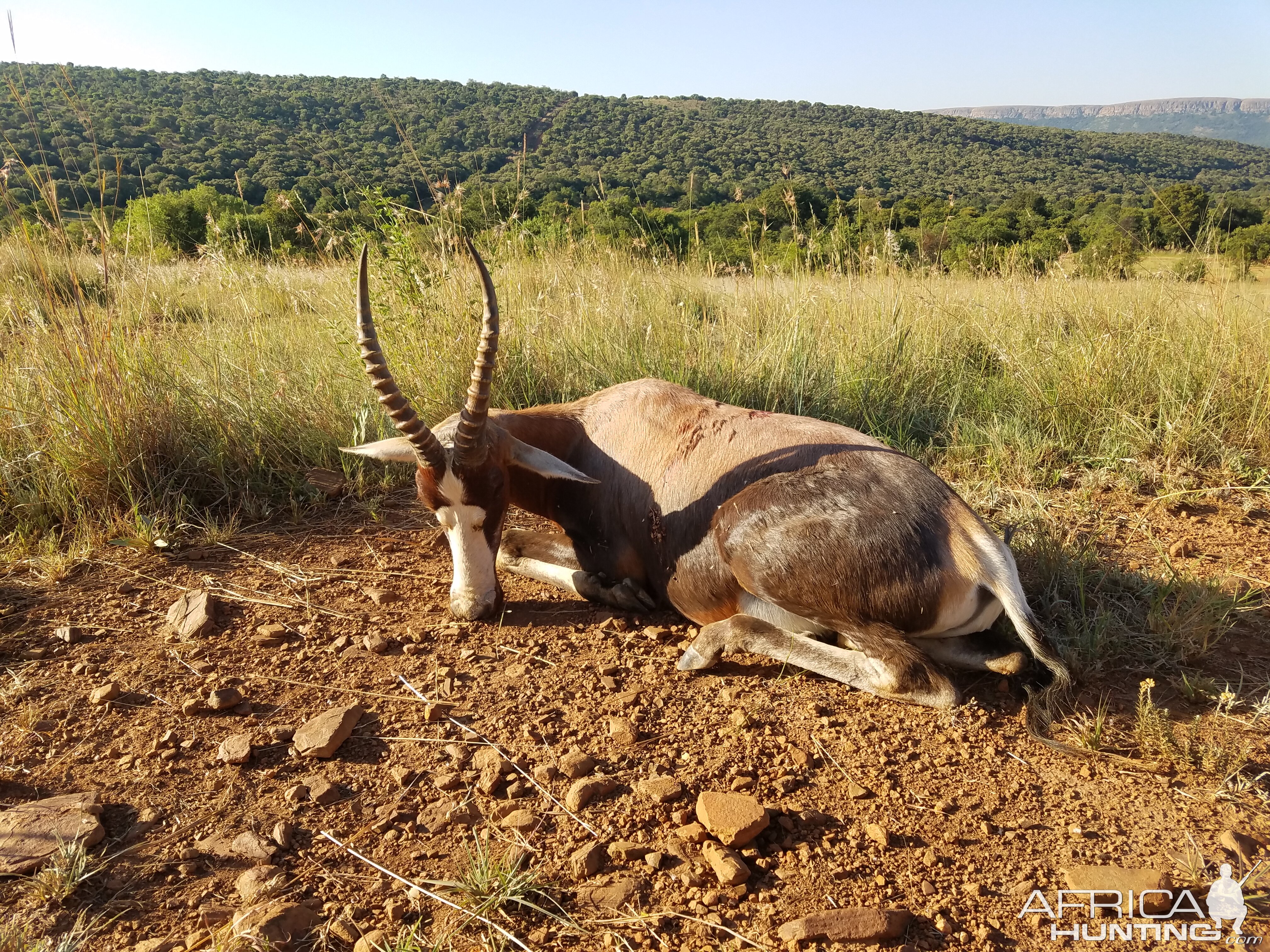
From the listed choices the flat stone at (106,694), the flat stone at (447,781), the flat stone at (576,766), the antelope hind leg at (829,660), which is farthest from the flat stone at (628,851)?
the flat stone at (106,694)

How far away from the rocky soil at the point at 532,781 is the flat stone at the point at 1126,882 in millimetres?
62

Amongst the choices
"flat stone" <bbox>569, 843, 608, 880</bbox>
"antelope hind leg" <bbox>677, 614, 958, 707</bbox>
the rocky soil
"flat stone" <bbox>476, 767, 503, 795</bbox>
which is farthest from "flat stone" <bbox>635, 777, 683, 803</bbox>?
"antelope hind leg" <bbox>677, 614, 958, 707</bbox>

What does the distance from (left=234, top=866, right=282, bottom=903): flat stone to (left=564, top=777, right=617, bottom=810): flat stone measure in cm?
90

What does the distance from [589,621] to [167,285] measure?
6.40 m

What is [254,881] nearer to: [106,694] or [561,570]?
[106,694]

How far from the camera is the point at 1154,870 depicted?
2.29m

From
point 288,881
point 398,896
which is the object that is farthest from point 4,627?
point 398,896

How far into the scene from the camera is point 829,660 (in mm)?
3305

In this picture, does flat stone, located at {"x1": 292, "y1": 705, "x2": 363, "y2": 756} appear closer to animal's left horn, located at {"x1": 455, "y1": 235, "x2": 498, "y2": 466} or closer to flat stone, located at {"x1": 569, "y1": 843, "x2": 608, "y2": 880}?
flat stone, located at {"x1": 569, "y1": 843, "x2": 608, "y2": 880}

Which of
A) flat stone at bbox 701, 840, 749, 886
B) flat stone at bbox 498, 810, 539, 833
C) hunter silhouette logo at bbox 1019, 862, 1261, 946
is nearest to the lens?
hunter silhouette logo at bbox 1019, 862, 1261, 946

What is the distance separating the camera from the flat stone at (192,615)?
354cm

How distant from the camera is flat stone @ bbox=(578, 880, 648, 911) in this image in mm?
2178

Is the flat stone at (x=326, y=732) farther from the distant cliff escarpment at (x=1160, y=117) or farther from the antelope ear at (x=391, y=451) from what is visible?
the distant cliff escarpment at (x=1160, y=117)

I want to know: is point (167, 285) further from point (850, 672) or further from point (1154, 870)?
point (1154, 870)
